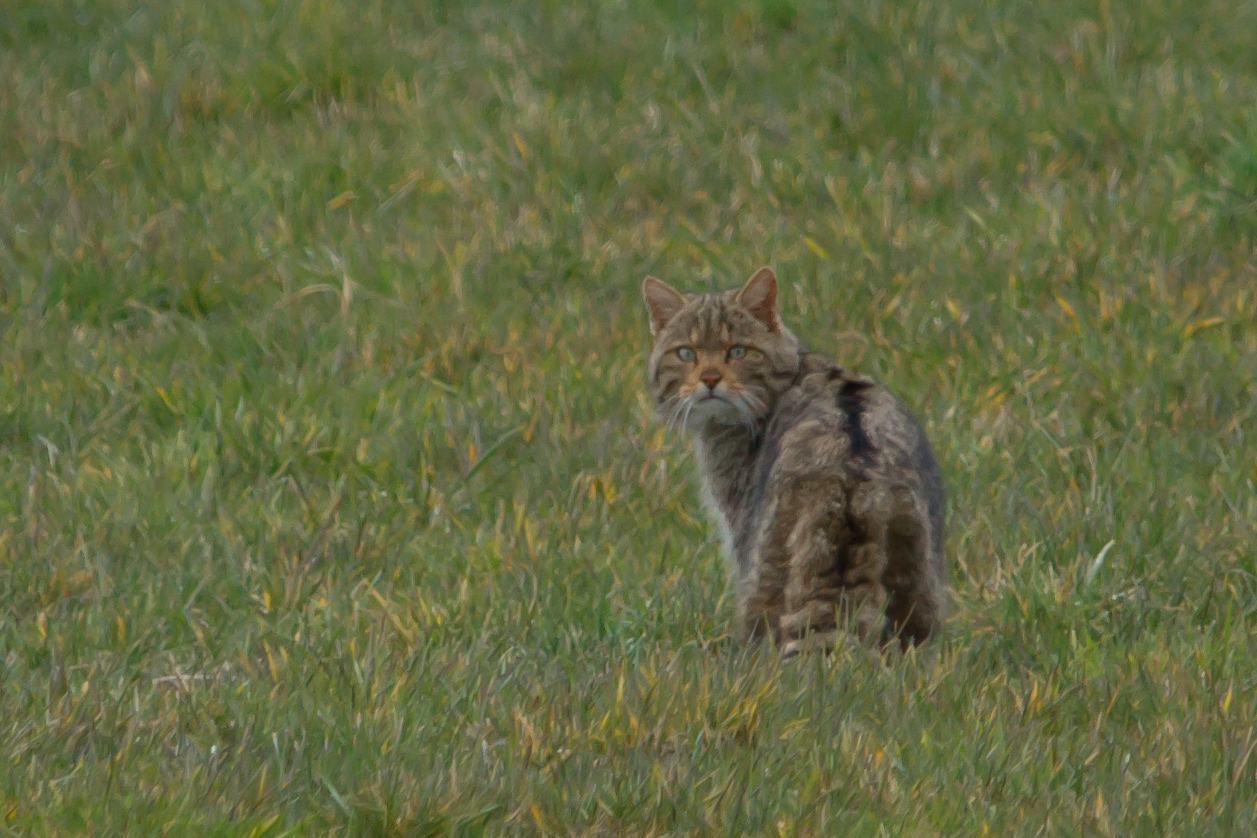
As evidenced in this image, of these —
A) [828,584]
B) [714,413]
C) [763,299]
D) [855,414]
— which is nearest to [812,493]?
[828,584]

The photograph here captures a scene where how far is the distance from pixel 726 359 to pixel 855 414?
91 cm

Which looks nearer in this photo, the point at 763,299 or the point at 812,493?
the point at 812,493

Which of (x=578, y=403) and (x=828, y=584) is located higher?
(x=828, y=584)

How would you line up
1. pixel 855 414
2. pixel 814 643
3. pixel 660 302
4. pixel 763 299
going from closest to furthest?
pixel 814 643 < pixel 855 414 < pixel 763 299 < pixel 660 302

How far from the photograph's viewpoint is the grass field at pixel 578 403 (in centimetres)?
412

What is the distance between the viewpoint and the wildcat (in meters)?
4.90

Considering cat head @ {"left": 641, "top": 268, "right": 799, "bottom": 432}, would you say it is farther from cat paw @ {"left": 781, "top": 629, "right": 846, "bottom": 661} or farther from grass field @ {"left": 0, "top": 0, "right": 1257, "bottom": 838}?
cat paw @ {"left": 781, "top": 629, "right": 846, "bottom": 661}

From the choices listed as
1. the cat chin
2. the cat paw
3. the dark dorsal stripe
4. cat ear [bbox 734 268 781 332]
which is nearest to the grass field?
the cat paw

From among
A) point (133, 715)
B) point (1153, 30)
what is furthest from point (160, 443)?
point (1153, 30)

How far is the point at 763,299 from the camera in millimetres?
6215

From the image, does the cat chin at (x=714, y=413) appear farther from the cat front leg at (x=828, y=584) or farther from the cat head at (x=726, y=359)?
the cat front leg at (x=828, y=584)

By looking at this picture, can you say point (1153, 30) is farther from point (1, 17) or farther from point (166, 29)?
point (1, 17)

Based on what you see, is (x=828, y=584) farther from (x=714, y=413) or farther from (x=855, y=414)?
(x=714, y=413)

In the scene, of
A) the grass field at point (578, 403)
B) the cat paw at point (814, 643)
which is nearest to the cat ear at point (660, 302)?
the grass field at point (578, 403)
